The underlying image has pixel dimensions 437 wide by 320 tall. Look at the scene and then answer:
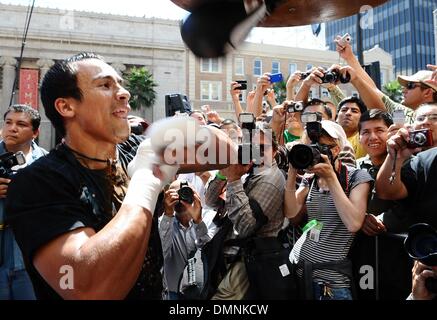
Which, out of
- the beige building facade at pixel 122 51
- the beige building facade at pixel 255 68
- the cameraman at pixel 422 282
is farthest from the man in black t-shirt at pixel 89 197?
the beige building facade at pixel 255 68

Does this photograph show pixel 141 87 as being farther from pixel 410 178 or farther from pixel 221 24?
pixel 221 24

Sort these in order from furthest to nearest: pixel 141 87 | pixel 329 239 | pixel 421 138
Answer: pixel 141 87 → pixel 329 239 → pixel 421 138

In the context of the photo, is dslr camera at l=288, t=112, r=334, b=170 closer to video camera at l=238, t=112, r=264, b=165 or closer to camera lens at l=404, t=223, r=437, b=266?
video camera at l=238, t=112, r=264, b=165

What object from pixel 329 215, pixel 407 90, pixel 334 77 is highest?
pixel 334 77

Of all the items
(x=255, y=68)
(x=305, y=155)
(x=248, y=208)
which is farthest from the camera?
(x=255, y=68)

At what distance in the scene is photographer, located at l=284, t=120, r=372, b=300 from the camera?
264 cm

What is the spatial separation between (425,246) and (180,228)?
2.06m

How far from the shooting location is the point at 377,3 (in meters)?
1.43

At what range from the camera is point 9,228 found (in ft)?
11.4

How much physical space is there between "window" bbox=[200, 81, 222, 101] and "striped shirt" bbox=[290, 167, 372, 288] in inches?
1298

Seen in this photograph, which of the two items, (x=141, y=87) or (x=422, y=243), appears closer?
(x=422, y=243)

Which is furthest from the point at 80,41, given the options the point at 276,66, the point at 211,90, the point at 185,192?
the point at 185,192
